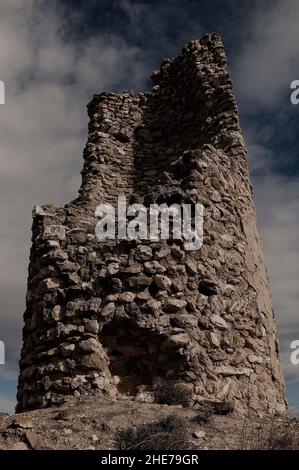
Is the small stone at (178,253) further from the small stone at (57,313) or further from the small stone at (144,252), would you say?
the small stone at (57,313)

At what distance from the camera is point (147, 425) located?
349 centimetres

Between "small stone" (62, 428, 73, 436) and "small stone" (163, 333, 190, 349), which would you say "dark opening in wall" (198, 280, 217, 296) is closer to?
"small stone" (163, 333, 190, 349)

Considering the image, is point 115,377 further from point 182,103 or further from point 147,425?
point 182,103

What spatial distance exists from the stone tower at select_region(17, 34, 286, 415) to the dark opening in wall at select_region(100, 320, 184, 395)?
0.01 metres

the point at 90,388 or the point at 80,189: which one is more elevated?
the point at 80,189

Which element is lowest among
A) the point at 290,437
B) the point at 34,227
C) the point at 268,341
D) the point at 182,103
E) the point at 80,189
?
the point at 290,437

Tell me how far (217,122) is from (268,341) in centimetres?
402

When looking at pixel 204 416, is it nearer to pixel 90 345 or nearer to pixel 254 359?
pixel 90 345

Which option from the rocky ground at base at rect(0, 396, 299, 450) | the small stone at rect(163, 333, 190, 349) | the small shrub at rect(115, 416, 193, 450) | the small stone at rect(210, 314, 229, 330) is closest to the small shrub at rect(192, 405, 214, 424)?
the rocky ground at base at rect(0, 396, 299, 450)

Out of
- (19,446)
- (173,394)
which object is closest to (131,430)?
(19,446)

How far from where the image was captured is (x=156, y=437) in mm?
3264

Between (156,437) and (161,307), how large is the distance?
1936mm

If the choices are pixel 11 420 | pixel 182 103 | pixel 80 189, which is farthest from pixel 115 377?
pixel 182 103

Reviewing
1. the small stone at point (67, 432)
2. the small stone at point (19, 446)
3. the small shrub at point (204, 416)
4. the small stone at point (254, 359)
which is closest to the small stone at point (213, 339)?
the small stone at point (254, 359)
